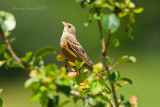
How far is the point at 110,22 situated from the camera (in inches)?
45.2

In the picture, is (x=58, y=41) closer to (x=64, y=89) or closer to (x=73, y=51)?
(x=73, y=51)

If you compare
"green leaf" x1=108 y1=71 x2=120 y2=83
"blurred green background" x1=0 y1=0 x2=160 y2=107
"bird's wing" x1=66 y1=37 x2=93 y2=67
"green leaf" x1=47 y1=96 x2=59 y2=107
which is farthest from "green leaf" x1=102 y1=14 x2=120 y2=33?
"blurred green background" x1=0 y1=0 x2=160 y2=107

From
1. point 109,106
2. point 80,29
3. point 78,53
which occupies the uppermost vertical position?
point 80,29

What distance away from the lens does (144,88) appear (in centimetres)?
1340

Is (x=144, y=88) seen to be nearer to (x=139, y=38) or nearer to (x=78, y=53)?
(x=139, y=38)

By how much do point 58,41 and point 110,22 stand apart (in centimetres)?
1233

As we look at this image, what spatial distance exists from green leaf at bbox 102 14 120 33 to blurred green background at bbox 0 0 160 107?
10.7 metres

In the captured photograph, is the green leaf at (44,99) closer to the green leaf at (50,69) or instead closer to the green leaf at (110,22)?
the green leaf at (50,69)

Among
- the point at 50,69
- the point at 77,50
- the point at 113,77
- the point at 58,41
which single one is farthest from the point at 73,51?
the point at 58,41

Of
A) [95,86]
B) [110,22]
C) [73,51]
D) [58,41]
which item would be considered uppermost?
[58,41]

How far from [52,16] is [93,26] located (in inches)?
77.9

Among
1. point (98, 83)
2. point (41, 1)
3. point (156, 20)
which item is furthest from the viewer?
point (156, 20)

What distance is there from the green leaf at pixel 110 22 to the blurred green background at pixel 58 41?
1074cm

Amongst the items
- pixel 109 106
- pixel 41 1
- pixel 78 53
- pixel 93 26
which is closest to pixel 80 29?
pixel 93 26
